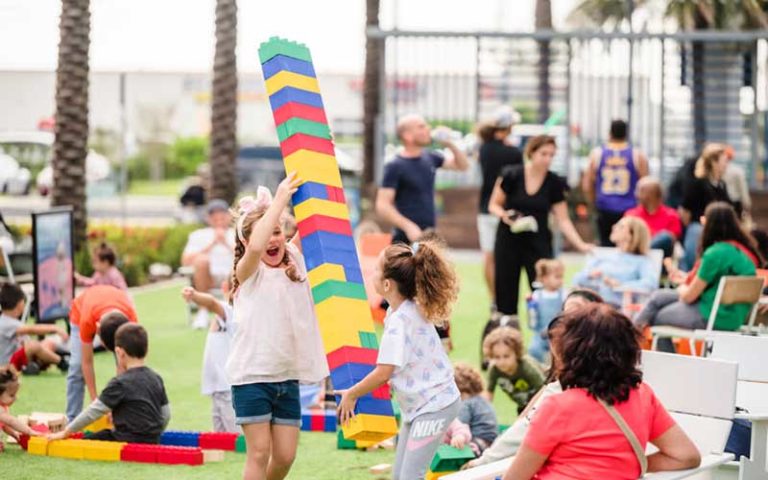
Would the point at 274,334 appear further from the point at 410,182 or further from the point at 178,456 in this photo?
the point at 410,182

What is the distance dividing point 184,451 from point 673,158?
1634 centimetres

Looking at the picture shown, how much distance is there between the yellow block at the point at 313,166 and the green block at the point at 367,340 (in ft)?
2.41

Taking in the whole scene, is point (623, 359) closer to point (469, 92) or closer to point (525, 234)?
point (525, 234)

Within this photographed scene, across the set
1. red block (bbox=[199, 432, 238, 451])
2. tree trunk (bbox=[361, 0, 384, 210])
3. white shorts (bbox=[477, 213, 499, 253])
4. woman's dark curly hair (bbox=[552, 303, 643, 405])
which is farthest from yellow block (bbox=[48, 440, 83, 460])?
tree trunk (bbox=[361, 0, 384, 210])

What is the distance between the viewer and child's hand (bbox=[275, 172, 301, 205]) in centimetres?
638

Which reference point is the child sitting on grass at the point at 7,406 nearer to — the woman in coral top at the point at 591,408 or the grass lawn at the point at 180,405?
the grass lawn at the point at 180,405

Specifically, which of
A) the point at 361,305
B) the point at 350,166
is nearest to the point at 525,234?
the point at 361,305

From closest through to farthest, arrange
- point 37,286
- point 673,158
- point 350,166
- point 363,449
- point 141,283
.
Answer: point 363,449 < point 37,286 < point 141,283 < point 673,158 < point 350,166

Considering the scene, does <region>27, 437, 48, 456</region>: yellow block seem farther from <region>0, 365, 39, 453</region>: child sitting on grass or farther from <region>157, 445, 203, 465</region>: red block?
<region>157, 445, 203, 465</region>: red block

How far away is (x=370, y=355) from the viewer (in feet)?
22.2

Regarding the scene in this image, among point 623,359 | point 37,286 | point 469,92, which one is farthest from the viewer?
point 469,92

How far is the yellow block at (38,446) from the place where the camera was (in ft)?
27.7

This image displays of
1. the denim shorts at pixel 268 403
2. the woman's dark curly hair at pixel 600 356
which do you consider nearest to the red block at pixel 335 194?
the denim shorts at pixel 268 403

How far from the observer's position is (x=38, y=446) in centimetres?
846
